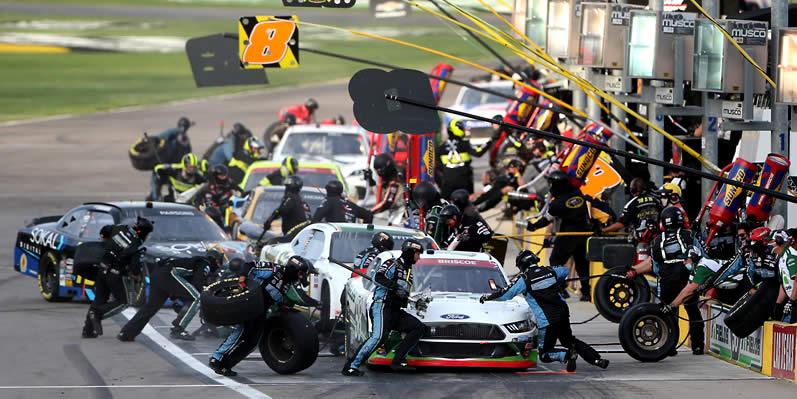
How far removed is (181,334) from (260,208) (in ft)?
18.8

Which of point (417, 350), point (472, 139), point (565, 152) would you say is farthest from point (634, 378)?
point (472, 139)

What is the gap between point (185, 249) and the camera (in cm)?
1856

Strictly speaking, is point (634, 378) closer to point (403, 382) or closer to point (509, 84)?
point (403, 382)

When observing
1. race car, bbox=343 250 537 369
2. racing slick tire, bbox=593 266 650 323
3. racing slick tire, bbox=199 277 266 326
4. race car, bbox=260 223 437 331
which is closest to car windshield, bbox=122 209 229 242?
race car, bbox=260 223 437 331

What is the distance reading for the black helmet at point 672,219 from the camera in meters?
15.4

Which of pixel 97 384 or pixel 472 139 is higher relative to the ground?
pixel 472 139

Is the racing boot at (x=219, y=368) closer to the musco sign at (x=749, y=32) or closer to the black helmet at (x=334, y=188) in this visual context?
the black helmet at (x=334, y=188)

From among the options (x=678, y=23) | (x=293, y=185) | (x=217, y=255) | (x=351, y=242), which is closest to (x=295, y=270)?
(x=351, y=242)

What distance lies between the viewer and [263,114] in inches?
2023

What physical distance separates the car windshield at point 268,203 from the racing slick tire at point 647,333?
8.29m

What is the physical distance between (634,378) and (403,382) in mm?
2303

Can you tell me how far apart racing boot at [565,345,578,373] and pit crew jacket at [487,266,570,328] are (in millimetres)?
343

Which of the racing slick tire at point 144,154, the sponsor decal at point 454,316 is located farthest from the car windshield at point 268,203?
the sponsor decal at point 454,316

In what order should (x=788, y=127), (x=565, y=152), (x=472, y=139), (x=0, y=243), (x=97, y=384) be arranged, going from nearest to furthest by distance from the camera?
(x=97, y=384) → (x=788, y=127) → (x=565, y=152) → (x=0, y=243) → (x=472, y=139)
